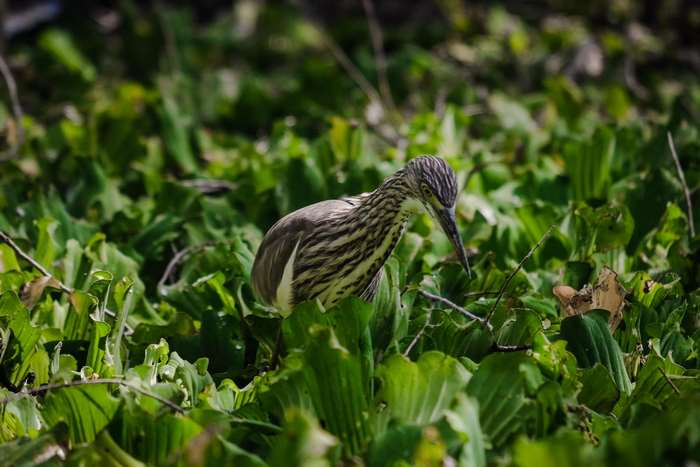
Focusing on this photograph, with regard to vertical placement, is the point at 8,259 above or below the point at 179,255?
above

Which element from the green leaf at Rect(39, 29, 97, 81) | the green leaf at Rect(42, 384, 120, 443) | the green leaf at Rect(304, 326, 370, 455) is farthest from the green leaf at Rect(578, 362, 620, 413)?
the green leaf at Rect(39, 29, 97, 81)

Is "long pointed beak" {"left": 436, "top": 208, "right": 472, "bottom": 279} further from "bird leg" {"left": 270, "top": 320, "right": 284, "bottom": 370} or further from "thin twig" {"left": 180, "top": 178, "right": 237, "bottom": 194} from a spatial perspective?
"thin twig" {"left": 180, "top": 178, "right": 237, "bottom": 194}

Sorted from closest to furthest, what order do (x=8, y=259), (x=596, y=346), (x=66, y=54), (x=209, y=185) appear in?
(x=596, y=346), (x=8, y=259), (x=209, y=185), (x=66, y=54)

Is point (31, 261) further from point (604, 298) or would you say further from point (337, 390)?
point (604, 298)

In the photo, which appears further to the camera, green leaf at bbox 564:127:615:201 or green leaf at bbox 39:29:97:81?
green leaf at bbox 39:29:97:81

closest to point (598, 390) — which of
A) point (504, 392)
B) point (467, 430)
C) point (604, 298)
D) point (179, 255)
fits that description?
point (504, 392)

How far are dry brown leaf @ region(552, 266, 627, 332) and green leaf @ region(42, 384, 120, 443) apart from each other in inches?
63.3

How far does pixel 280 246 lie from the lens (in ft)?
12.8

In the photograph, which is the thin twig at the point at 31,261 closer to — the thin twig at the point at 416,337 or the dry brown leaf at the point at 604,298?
the thin twig at the point at 416,337

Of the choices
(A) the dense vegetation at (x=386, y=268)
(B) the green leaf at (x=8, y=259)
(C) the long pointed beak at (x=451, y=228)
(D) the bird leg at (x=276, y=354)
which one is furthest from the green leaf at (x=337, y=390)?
(B) the green leaf at (x=8, y=259)

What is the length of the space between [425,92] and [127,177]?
2.53 meters

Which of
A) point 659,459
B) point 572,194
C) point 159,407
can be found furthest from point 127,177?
point 659,459

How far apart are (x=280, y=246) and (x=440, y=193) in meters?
0.68

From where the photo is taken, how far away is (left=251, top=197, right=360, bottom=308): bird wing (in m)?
3.89
